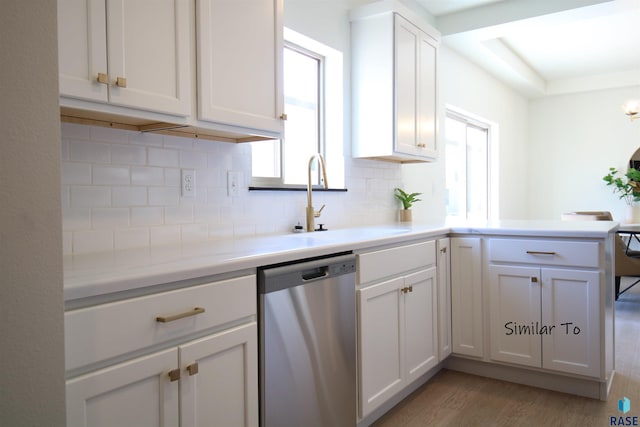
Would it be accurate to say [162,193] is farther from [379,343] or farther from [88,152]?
[379,343]

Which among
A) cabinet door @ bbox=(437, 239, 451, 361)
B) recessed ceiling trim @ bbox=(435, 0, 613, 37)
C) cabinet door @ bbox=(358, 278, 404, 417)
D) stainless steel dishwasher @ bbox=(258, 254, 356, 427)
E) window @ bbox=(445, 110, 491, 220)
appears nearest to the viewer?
stainless steel dishwasher @ bbox=(258, 254, 356, 427)

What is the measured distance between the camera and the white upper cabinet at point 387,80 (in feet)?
9.70

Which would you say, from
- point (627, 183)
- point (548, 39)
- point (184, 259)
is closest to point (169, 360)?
point (184, 259)

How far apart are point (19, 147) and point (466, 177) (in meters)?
5.22

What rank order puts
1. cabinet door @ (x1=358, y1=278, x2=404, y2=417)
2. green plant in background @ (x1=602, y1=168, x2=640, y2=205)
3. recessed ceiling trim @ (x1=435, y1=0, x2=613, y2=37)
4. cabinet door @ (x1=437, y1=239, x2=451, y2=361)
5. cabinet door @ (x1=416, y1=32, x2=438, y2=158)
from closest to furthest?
cabinet door @ (x1=358, y1=278, x2=404, y2=417)
cabinet door @ (x1=437, y1=239, x2=451, y2=361)
cabinet door @ (x1=416, y1=32, x2=438, y2=158)
recessed ceiling trim @ (x1=435, y1=0, x2=613, y2=37)
green plant in background @ (x1=602, y1=168, x2=640, y2=205)

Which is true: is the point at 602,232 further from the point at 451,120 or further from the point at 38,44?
the point at 451,120

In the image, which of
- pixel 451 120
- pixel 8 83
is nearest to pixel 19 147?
pixel 8 83

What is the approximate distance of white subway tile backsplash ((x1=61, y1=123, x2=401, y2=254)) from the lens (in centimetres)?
163

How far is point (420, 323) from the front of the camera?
2.50 m

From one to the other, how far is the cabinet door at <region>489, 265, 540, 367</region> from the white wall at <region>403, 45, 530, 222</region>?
1.30 metres

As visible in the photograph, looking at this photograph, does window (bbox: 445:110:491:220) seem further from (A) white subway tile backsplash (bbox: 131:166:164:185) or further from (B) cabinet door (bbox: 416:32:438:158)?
(A) white subway tile backsplash (bbox: 131:166:164:185)

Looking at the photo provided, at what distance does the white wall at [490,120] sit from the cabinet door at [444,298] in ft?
3.52

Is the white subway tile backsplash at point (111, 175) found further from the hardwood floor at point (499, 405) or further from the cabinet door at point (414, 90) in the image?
the cabinet door at point (414, 90)

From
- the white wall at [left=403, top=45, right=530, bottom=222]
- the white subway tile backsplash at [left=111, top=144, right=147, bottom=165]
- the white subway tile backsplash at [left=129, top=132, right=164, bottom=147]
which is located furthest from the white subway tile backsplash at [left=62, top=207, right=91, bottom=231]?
the white wall at [left=403, top=45, right=530, bottom=222]
